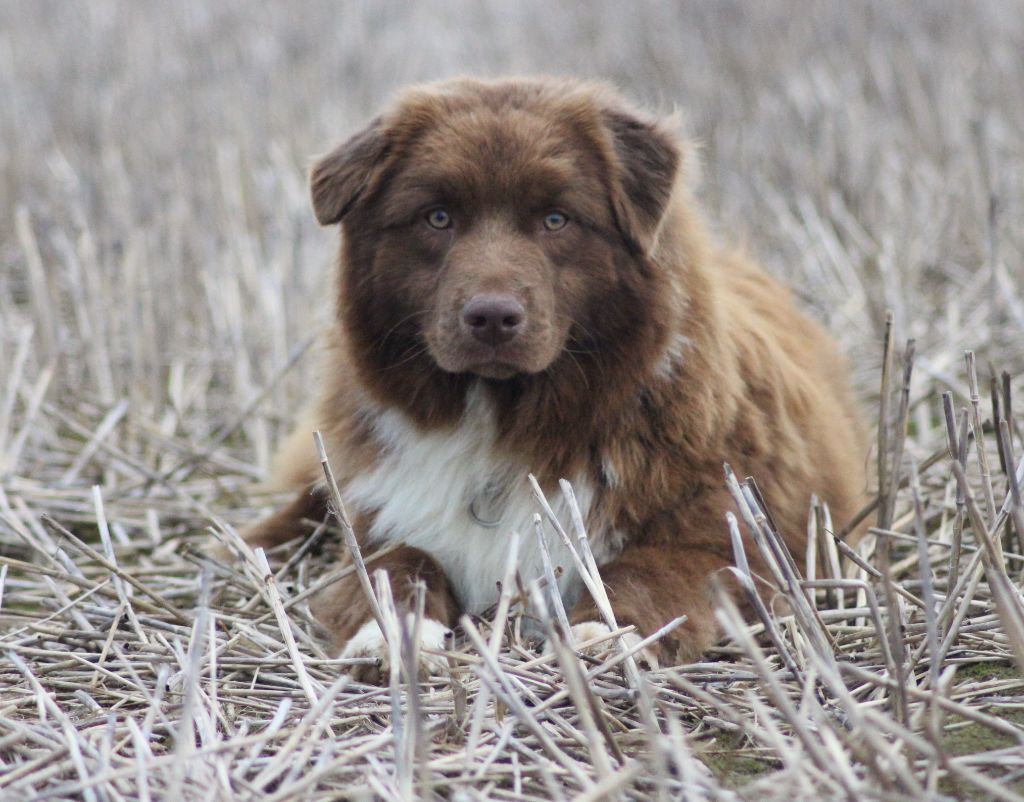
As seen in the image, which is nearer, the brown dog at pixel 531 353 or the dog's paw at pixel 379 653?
the dog's paw at pixel 379 653

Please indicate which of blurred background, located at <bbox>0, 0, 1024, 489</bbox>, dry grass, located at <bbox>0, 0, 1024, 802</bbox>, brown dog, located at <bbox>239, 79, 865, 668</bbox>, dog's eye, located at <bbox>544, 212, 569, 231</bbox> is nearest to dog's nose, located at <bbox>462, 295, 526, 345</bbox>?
brown dog, located at <bbox>239, 79, 865, 668</bbox>

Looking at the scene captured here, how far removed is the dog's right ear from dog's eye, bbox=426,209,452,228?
0.73ft

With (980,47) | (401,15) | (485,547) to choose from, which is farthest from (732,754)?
(401,15)

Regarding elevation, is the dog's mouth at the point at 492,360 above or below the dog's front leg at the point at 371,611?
above

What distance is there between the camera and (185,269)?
7.25 meters

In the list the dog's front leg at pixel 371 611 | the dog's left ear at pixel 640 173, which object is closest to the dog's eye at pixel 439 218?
the dog's left ear at pixel 640 173

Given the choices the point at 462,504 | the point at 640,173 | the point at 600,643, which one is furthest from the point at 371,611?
the point at 640,173

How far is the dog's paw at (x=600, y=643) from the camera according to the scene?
3.35 m

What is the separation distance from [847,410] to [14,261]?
5.73 metres

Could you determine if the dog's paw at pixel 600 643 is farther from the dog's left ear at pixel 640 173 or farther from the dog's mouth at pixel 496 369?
the dog's left ear at pixel 640 173

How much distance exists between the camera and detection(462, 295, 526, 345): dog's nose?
3.67 meters

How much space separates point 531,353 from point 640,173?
71 centimetres

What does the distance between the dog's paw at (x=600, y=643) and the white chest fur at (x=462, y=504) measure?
0.53 m

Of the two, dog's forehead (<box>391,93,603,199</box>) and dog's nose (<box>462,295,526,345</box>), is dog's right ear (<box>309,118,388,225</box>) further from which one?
dog's nose (<box>462,295,526,345</box>)
